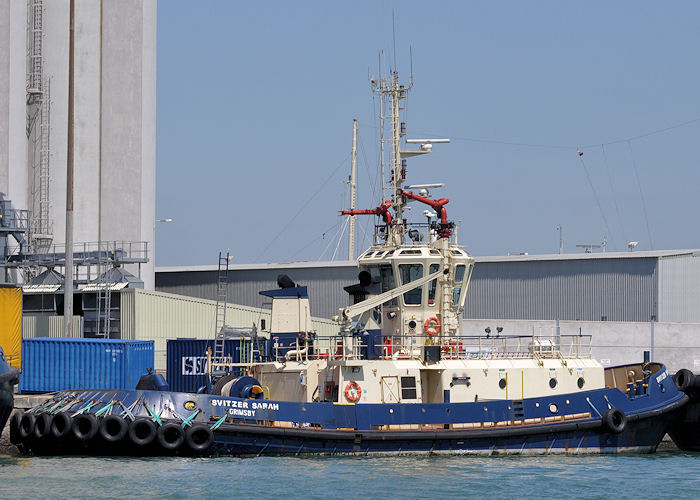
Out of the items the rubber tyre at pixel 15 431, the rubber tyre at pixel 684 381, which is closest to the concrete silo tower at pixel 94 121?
the rubber tyre at pixel 15 431

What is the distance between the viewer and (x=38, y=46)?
43.4m

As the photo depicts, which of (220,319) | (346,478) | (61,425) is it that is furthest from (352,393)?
(220,319)

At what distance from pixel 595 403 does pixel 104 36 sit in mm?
30057

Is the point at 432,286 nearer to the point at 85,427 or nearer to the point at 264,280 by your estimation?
the point at 85,427

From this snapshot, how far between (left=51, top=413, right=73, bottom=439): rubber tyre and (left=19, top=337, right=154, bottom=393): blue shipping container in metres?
7.66

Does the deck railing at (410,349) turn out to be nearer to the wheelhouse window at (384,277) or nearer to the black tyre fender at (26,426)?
the wheelhouse window at (384,277)

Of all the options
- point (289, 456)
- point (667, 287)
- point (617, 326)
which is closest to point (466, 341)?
point (617, 326)

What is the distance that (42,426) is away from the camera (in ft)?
67.2

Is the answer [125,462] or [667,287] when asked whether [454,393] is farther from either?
[667,287]

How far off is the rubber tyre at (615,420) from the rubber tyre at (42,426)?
1022 centimetres

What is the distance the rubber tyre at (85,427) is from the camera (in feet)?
66.2

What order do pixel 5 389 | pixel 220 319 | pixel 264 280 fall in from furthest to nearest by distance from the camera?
pixel 264 280
pixel 220 319
pixel 5 389

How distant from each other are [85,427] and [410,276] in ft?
23.0

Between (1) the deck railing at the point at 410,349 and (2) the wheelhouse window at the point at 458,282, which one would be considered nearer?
(1) the deck railing at the point at 410,349
